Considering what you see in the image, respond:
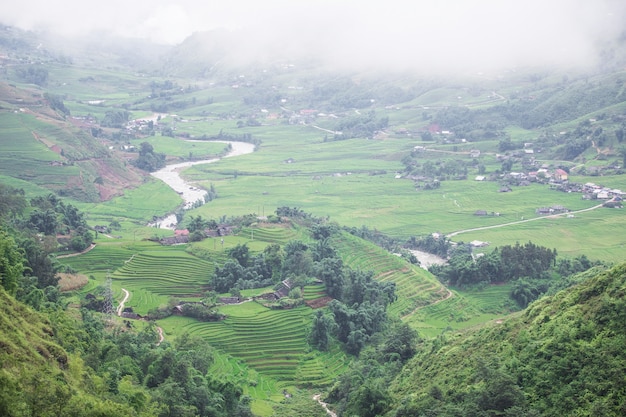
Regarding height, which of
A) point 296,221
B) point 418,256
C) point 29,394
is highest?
point 29,394

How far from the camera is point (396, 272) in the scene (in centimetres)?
5375

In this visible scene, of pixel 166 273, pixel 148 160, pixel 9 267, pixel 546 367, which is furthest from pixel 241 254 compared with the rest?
pixel 148 160

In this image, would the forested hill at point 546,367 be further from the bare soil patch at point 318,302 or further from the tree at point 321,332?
the bare soil patch at point 318,302

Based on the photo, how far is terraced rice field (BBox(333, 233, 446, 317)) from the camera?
4991cm

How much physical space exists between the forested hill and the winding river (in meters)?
46.7

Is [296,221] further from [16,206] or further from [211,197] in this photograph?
[211,197]

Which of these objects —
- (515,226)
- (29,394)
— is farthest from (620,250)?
(29,394)

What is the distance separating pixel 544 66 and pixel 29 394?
137571 millimetres

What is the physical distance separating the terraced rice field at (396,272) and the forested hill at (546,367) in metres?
18.4

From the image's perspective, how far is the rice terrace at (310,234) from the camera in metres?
29.0

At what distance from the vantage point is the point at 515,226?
72125mm

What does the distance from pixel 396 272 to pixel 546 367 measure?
1133 inches

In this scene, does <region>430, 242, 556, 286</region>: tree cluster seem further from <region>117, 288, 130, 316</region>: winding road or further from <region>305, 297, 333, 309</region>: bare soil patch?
<region>117, 288, 130, 316</region>: winding road

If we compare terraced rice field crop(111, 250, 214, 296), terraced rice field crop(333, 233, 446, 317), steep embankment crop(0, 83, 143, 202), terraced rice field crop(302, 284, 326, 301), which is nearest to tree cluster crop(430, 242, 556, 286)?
terraced rice field crop(333, 233, 446, 317)
